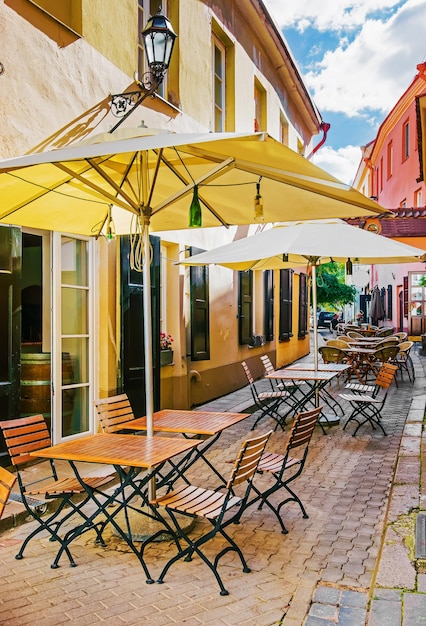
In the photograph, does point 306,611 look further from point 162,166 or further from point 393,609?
point 162,166

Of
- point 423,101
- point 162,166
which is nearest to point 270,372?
point 423,101

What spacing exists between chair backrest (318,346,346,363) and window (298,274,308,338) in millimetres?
5595

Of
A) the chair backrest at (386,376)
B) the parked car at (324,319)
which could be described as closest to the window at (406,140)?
the parked car at (324,319)

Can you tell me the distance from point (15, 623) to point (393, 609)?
195 cm

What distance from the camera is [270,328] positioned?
1371cm

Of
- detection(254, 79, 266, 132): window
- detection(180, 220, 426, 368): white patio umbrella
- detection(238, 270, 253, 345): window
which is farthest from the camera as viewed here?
detection(254, 79, 266, 132): window

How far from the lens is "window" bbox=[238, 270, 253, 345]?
11516 mm

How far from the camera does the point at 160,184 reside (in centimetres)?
502

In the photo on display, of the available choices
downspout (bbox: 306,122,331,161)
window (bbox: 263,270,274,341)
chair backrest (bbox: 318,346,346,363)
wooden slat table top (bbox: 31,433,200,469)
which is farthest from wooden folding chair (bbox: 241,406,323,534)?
downspout (bbox: 306,122,331,161)

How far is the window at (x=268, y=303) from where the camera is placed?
13352 mm

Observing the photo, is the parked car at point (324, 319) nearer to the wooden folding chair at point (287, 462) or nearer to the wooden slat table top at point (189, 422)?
the wooden slat table top at point (189, 422)

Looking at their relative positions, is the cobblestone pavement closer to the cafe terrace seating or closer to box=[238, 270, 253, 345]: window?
box=[238, 270, 253, 345]: window

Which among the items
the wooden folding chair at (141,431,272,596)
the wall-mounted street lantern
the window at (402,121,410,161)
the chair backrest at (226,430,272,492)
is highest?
the window at (402,121,410,161)

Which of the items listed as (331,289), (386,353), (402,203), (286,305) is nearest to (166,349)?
(386,353)
